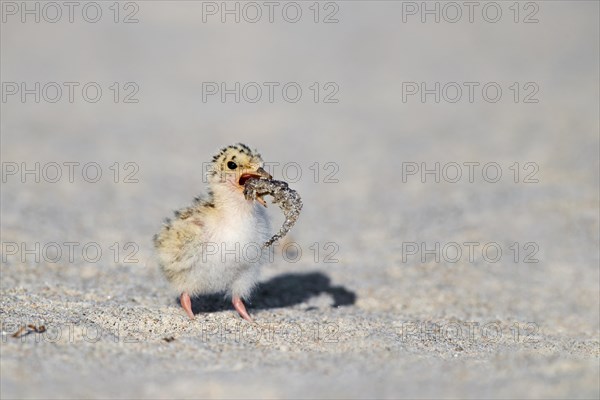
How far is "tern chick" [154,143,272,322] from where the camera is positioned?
489 cm

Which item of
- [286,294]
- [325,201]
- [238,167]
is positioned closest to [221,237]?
[238,167]

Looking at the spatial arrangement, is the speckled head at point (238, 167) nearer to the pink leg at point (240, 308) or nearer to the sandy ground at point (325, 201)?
the pink leg at point (240, 308)

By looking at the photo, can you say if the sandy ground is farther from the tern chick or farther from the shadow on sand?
the tern chick

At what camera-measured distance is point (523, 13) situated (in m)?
19.0

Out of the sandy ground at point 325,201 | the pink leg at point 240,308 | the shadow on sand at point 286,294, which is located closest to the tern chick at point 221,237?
the pink leg at point 240,308

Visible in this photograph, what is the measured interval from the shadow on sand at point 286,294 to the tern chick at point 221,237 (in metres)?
0.49

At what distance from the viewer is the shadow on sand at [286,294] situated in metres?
5.72

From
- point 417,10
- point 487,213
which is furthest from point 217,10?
point 487,213

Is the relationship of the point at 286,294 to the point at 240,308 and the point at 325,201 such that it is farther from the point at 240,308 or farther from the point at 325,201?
the point at 325,201

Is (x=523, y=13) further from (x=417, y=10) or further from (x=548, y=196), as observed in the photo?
(x=548, y=196)

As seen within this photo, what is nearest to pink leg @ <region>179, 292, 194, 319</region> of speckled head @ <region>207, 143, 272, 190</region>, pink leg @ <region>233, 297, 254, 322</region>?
pink leg @ <region>233, 297, 254, 322</region>

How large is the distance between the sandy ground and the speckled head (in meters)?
0.85

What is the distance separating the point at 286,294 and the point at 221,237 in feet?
5.40

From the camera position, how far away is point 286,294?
6.39 metres
